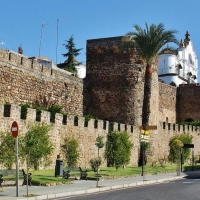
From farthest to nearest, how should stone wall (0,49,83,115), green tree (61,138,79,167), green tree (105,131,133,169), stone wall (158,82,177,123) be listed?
stone wall (158,82,177,123) → green tree (105,131,133,169) → stone wall (0,49,83,115) → green tree (61,138,79,167)

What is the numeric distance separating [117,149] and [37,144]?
7.86 metres

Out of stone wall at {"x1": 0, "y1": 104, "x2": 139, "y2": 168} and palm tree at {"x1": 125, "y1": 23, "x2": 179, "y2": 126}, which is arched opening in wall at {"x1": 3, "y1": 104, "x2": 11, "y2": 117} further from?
palm tree at {"x1": 125, "y1": 23, "x2": 179, "y2": 126}

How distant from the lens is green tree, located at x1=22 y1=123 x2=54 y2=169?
841 inches

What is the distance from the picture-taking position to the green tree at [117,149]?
93.8 feet

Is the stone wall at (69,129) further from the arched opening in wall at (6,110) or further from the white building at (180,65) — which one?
the white building at (180,65)

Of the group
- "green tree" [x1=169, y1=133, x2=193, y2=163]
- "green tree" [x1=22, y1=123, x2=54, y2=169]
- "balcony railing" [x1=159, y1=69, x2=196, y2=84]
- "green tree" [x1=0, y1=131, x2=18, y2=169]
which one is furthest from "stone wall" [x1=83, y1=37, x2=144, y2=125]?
"balcony railing" [x1=159, y1=69, x2=196, y2=84]

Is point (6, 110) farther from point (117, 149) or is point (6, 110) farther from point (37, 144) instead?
point (117, 149)

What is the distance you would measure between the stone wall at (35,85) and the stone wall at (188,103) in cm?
2061

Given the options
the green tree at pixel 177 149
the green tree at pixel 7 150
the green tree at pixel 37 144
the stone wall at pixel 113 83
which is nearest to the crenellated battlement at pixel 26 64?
the stone wall at pixel 113 83

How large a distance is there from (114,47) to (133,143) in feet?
22.9

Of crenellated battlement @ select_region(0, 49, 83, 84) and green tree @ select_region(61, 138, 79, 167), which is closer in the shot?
green tree @ select_region(61, 138, 79, 167)

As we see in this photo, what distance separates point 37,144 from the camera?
22.0 m

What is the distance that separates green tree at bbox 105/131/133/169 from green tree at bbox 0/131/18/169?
8.98 metres

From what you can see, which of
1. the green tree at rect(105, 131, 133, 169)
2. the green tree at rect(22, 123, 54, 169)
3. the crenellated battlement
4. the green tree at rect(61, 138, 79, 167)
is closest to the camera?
the green tree at rect(22, 123, 54, 169)
